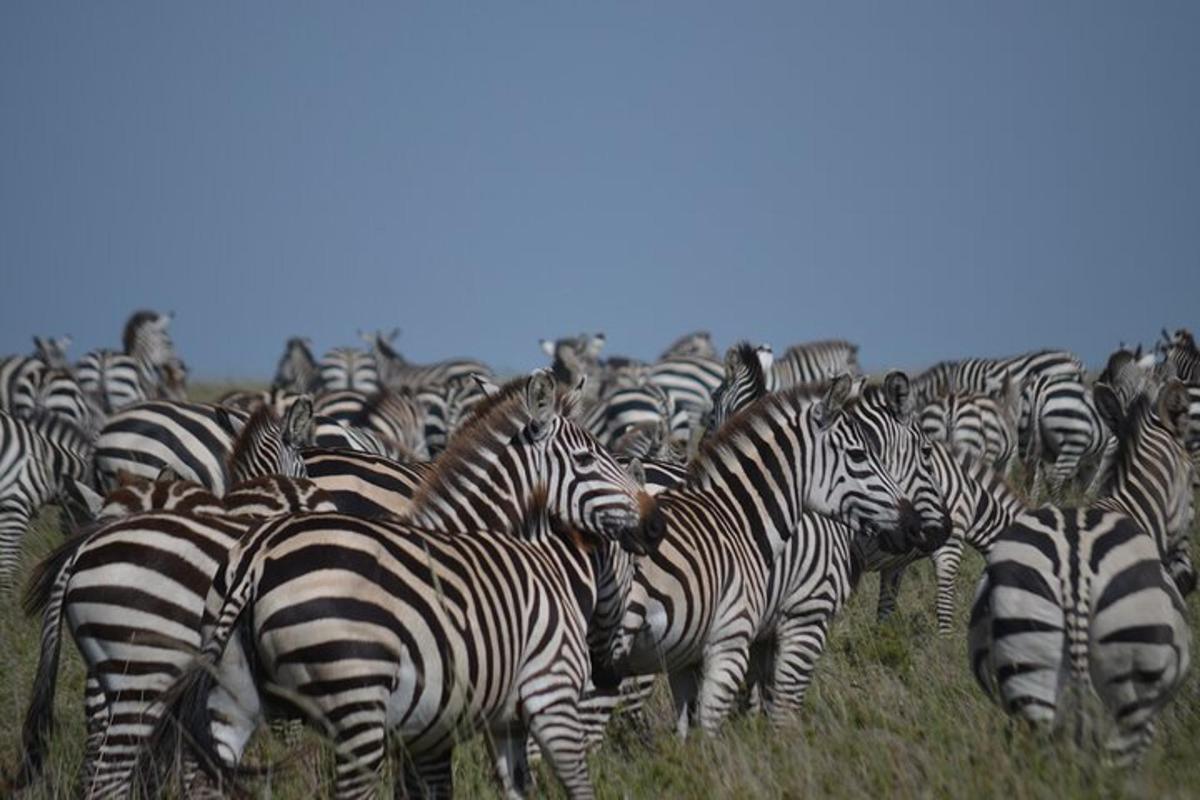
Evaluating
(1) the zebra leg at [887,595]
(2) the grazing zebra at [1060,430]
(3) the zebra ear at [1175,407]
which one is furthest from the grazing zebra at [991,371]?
(3) the zebra ear at [1175,407]

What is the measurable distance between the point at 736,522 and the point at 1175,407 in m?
3.53

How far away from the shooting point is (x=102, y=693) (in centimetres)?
616

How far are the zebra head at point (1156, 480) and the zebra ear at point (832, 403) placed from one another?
1893mm

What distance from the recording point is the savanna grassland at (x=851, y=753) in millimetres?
5727

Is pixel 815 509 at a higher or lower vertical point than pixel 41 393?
lower

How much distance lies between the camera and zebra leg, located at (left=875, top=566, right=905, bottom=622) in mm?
10836

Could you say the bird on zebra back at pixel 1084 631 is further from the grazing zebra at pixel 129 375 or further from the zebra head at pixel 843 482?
the grazing zebra at pixel 129 375

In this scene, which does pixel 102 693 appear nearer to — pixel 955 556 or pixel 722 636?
pixel 722 636

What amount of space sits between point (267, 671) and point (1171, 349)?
14.1 m

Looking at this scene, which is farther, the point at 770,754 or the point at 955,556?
the point at 955,556

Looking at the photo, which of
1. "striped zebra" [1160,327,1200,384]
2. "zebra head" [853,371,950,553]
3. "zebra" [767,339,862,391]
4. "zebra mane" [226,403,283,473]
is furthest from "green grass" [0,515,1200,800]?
"zebra" [767,339,862,391]

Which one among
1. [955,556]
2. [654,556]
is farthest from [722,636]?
[955,556]

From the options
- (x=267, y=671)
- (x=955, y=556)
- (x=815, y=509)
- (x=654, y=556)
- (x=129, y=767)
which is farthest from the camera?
(x=955, y=556)

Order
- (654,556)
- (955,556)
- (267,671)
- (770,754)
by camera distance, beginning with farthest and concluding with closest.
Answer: (955,556) → (654,556) → (770,754) → (267,671)
